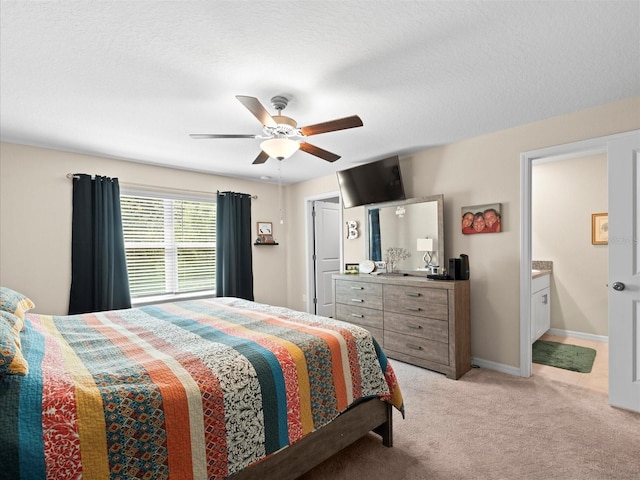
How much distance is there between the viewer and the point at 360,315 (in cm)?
385

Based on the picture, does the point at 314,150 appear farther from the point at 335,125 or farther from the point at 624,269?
the point at 624,269

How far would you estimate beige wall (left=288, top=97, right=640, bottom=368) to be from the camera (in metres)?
2.88

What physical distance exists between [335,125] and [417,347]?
2.39 meters

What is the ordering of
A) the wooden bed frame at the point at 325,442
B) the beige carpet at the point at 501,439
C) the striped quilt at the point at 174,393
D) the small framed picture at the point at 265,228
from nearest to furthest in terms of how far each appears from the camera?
the striped quilt at the point at 174,393 < the wooden bed frame at the point at 325,442 < the beige carpet at the point at 501,439 < the small framed picture at the point at 265,228

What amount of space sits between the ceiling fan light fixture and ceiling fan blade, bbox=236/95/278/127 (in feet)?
0.47

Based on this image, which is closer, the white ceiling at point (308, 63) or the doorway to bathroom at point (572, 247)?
the white ceiling at point (308, 63)

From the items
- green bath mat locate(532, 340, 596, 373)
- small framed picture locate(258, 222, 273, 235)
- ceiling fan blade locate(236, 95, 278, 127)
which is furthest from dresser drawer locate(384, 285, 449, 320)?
small framed picture locate(258, 222, 273, 235)

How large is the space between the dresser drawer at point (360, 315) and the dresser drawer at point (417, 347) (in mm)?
171

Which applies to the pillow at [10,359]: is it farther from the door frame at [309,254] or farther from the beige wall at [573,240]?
the beige wall at [573,240]

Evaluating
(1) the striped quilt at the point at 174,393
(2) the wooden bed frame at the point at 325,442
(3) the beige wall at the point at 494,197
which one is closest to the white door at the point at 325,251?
(3) the beige wall at the point at 494,197

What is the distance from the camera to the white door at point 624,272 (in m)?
2.41

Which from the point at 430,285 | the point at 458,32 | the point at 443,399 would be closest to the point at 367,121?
the point at 458,32

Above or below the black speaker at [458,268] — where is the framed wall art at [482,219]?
above

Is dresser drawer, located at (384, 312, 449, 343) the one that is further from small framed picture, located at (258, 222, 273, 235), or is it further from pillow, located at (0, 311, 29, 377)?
pillow, located at (0, 311, 29, 377)
